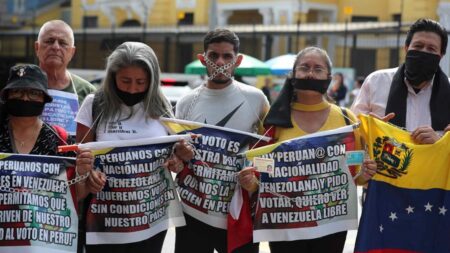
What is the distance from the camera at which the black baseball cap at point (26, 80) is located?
14.2 feet

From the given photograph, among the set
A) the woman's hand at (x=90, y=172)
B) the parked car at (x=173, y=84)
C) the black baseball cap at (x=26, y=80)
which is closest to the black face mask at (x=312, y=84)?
the woman's hand at (x=90, y=172)

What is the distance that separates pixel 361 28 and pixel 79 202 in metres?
20.5

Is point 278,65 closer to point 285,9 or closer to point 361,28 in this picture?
point 361,28

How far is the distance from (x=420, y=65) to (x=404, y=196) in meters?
0.83

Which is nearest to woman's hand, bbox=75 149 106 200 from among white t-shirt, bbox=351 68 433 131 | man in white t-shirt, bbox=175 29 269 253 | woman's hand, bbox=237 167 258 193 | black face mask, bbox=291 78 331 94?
man in white t-shirt, bbox=175 29 269 253

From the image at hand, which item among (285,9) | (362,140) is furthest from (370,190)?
(285,9)

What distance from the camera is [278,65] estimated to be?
72.1ft

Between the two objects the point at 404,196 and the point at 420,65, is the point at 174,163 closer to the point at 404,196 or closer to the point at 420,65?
the point at 404,196

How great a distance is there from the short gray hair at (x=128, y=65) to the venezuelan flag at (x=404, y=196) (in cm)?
129

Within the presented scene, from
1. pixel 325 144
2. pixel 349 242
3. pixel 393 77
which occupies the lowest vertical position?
pixel 349 242

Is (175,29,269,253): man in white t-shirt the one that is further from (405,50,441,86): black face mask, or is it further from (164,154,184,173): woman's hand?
(405,50,441,86): black face mask

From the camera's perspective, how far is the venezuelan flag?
4707mm

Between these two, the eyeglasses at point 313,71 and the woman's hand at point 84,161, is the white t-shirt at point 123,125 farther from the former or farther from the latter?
the eyeglasses at point 313,71

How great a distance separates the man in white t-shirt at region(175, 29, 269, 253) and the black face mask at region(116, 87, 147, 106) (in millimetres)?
472
